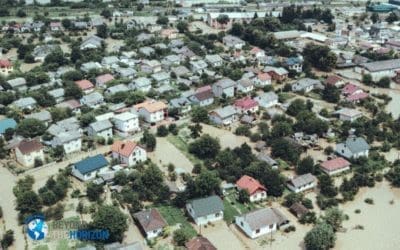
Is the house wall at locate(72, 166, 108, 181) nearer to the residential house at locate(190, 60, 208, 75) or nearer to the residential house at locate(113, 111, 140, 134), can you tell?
the residential house at locate(113, 111, 140, 134)

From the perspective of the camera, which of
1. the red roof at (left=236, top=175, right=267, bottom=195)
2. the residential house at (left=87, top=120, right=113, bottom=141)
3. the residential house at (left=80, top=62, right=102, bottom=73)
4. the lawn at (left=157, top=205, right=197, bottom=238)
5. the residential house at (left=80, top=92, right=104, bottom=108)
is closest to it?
the lawn at (left=157, top=205, right=197, bottom=238)

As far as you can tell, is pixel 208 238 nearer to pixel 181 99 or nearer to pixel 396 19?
pixel 181 99

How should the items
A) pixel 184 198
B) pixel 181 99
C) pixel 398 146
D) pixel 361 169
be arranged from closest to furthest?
pixel 184 198
pixel 361 169
pixel 398 146
pixel 181 99

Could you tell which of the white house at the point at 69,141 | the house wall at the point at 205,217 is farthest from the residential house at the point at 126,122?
the house wall at the point at 205,217

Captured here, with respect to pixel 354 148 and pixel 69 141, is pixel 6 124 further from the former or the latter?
pixel 354 148

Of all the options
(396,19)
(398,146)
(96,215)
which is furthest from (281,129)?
(396,19)

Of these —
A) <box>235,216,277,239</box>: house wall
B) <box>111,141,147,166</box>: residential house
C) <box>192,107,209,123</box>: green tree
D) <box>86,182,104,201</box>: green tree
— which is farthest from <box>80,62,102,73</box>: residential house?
<box>235,216,277,239</box>: house wall

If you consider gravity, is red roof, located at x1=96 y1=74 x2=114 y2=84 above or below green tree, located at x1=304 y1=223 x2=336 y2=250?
above
